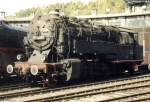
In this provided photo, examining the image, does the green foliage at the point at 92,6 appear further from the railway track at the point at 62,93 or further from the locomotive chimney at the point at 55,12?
the railway track at the point at 62,93

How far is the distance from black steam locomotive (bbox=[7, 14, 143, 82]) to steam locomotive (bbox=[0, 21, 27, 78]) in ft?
3.76

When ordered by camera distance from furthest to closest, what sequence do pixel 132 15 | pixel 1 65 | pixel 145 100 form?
pixel 132 15, pixel 1 65, pixel 145 100

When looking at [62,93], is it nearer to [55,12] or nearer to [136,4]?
[55,12]

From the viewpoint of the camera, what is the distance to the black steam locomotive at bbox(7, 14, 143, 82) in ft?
56.7

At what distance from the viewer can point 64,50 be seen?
1764cm

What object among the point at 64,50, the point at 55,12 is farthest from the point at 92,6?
the point at 64,50

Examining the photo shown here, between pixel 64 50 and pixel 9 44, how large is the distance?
3709 mm

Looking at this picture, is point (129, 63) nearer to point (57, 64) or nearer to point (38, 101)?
point (57, 64)

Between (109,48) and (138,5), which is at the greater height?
(138,5)

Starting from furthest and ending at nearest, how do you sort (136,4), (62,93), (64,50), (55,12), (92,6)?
(92,6) → (136,4) → (55,12) → (64,50) → (62,93)

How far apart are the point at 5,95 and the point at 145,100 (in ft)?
17.6

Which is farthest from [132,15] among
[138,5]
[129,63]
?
[129,63]

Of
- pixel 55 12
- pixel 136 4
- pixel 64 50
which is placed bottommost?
pixel 64 50

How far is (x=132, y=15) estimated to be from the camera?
3344 cm
